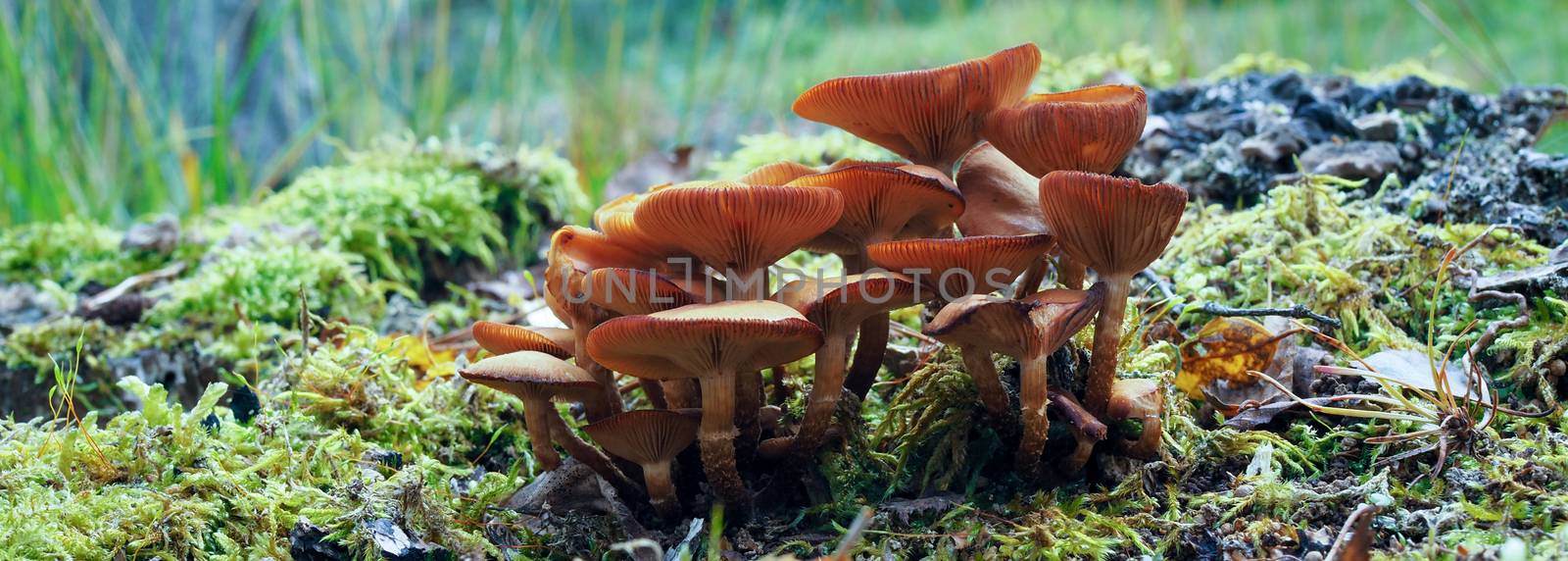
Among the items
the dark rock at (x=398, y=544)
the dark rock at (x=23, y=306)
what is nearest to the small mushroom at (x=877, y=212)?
the dark rock at (x=398, y=544)

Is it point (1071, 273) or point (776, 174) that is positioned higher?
point (776, 174)

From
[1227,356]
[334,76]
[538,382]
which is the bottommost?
Answer: [334,76]

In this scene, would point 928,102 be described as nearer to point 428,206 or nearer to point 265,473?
point 265,473

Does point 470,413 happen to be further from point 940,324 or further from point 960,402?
point 940,324

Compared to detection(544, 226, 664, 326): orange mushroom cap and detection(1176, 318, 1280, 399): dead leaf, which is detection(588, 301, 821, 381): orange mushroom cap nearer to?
detection(544, 226, 664, 326): orange mushroom cap

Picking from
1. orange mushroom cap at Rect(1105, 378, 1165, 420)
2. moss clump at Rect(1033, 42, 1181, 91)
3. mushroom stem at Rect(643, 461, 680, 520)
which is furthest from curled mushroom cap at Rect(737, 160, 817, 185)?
moss clump at Rect(1033, 42, 1181, 91)

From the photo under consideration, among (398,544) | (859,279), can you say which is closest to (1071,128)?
(859,279)
